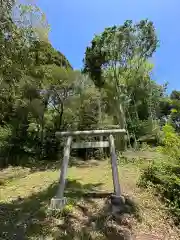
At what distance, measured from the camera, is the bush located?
789 centimetres

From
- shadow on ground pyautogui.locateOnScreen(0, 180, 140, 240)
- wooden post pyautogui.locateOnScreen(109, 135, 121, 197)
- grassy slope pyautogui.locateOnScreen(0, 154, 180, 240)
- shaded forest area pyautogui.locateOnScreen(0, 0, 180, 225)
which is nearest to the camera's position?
shadow on ground pyautogui.locateOnScreen(0, 180, 140, 240)

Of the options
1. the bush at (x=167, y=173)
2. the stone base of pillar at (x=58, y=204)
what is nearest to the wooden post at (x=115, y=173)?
the stone base of pillar at (x=58, y=204)

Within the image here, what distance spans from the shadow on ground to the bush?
52.6 inches

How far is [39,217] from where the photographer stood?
6.45m

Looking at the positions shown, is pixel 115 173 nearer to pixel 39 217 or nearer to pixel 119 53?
pixel 39 217

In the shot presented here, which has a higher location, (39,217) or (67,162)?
(67,162)

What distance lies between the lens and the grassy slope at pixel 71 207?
604 centimetres

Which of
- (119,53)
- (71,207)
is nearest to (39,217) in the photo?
(71,207)

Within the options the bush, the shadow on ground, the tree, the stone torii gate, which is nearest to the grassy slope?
the shadow on ground

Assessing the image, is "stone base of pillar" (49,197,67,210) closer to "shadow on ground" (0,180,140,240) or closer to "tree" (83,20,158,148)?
"shadow on ground" (0,180,140,240)

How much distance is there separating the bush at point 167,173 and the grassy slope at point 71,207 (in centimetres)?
39

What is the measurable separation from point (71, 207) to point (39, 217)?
0.73m

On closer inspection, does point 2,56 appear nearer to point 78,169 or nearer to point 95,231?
point 95,231

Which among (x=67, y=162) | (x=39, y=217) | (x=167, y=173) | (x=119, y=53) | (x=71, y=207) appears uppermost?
(x=119, y=53)
